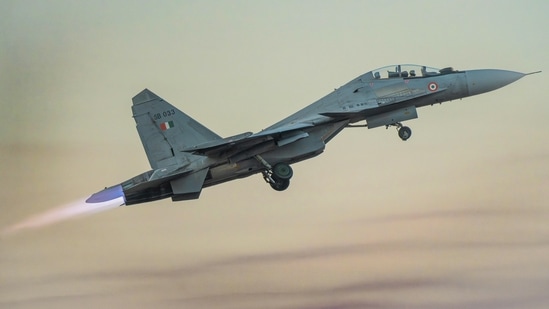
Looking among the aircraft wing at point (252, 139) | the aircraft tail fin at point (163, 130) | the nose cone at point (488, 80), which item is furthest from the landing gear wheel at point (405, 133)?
the aircraft tail fin at point (163, 130)

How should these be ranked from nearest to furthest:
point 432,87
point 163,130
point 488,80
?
point 432,87, point 488,80, point 163,130

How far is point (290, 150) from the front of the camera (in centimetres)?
2966

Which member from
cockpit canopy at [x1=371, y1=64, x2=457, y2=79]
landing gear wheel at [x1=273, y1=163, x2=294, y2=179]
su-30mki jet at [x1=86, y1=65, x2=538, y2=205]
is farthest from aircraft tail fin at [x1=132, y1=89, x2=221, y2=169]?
cockpit canopy at [x1=371, y1=64, x2=457, y2=79]

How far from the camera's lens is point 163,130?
31.1 metres

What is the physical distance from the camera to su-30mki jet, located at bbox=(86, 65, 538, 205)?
2911cm

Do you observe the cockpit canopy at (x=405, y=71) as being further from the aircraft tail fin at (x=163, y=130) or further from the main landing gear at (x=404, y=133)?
the aircraft tail fin at (x=163, y=130)

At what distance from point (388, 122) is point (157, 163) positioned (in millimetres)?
8278

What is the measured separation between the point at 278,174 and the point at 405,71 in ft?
19.1

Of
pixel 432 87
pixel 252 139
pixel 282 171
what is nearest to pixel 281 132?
pixel 252 139

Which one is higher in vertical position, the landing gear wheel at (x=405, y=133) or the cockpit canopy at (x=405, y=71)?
the cockpit canopy at (x=405, y=71)

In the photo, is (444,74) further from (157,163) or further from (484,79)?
(157,163)

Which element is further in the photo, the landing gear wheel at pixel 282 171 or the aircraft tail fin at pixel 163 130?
the aircraft tail fin at pixel 163 130

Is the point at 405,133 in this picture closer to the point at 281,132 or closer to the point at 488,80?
the point at 488,80

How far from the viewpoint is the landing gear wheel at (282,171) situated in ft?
96.8
